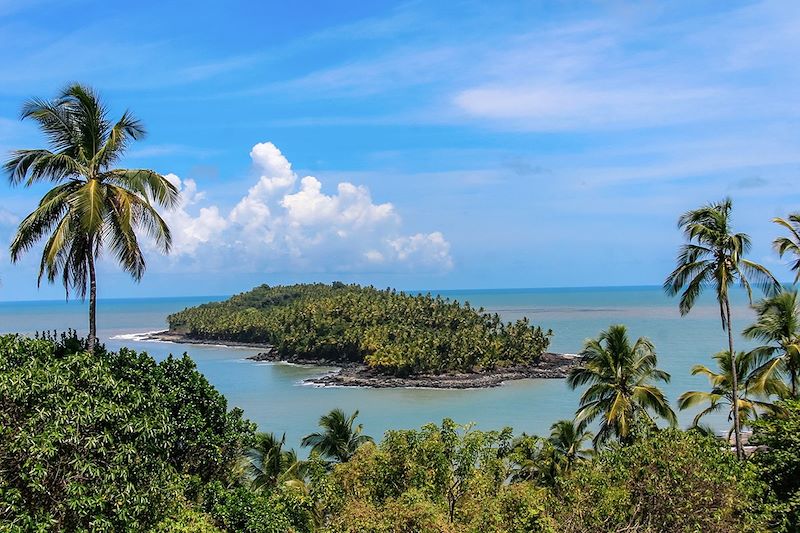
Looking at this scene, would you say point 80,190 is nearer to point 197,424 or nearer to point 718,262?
point 197,424

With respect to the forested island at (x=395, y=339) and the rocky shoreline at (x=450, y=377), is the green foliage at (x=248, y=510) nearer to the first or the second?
the rocky shoreline at (x=450, y=377)

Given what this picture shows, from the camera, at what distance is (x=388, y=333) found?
67938mm

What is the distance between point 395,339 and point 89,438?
5782 cm

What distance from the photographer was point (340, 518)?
9297 millimetres

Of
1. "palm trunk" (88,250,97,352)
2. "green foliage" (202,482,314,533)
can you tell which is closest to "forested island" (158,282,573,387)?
"palm trunk" (88,250,97,352)

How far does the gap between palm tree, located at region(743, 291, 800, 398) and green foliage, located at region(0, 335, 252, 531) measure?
1437cm

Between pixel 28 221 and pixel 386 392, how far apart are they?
1747 inches

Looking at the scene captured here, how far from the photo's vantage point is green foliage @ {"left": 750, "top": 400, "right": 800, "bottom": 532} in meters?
11.3

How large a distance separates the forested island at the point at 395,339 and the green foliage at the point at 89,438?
152ft

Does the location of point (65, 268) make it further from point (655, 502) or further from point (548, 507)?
point (655, 502)

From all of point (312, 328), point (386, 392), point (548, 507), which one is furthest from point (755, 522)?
point (312, 328)

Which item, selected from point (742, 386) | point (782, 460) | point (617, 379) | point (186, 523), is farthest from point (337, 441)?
point (782, 460)

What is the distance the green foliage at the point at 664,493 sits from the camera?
9664 millimetres

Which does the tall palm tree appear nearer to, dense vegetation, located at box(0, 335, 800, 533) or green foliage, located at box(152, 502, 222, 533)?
dense vegetation, located at box(0, 335, 800, 533)
